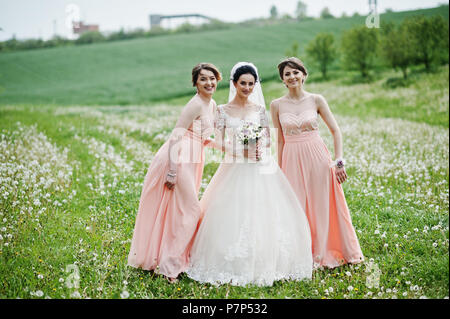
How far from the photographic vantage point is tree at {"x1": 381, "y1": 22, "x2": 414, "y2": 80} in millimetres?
33875

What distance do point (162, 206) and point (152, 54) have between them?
5952cm

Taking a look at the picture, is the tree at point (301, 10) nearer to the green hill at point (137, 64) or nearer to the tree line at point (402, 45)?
the green hill at point (137, 64)

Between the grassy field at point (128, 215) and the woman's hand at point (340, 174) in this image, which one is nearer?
the grassy field at point (128, 215)

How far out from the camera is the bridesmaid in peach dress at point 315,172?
641 centimetres

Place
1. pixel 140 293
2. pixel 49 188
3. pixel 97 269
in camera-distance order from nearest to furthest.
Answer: pixel 140 293, pixel 97 269, pixel 49 188

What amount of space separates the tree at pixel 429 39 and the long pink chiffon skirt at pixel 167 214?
105ft

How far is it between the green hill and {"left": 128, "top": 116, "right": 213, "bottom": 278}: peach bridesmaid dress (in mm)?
33437

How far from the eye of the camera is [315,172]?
21.4 ft

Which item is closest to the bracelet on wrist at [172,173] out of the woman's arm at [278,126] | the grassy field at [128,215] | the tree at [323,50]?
the grassy field at [128,215]

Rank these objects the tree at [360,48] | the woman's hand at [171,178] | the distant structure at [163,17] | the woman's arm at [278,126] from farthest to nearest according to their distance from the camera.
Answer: the distant structure at [163,17] < the tree at [360,48] < the woman's arm at [278,126] < the woman's hand at [171,178]

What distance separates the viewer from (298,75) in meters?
6.40

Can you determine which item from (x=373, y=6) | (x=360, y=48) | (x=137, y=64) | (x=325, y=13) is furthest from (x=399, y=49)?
(x=325, y=13)

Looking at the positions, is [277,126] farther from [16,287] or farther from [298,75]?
[16,287]
